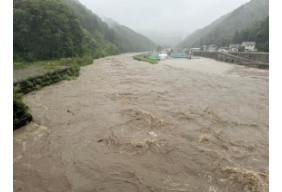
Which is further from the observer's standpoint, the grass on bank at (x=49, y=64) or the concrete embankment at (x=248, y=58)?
the concrete embankment at (x=248, y=58)

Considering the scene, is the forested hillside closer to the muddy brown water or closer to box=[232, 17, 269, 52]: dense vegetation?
the muddy brown water

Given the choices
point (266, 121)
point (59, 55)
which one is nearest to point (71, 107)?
point (266, 121)

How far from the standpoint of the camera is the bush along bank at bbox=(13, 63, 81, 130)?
6266mm

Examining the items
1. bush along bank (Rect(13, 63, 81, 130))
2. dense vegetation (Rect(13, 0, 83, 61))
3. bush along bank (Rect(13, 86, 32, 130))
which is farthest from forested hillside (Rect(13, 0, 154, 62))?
bush along bank (Rect(13, 86, 32, 130))

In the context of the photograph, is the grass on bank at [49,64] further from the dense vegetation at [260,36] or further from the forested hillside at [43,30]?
the dense vegetation at [260,36]

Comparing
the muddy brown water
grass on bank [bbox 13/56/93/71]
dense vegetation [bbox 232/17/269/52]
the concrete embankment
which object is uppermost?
dense vegetation [bbox 232/17/269/52]

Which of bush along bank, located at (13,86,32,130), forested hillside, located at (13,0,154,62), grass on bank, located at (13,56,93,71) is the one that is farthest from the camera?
forested hillside, located at (13,0,154,62)

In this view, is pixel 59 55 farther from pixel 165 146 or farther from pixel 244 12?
pixel 244 12

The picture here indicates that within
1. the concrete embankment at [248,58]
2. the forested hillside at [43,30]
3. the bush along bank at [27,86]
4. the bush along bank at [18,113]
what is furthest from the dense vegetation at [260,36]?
the bush along bank at [18,113]

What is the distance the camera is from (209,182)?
13.3ft

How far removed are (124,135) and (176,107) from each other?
3671 mm

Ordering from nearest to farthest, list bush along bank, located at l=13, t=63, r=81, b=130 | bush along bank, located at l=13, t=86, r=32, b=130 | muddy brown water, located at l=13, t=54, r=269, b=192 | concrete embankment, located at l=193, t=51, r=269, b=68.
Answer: muddy brown water, located at l=13, t=54, r=269, b=192 < bush along bank, located at l=13, t=86, r=32, b=130 < bush along bank, located at l=13, t=63, r=81, b=130 < concrete embankment, located at l=193, t=51, r=269, b=68

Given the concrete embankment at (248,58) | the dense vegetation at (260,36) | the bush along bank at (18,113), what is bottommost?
the bush along bank at (18,113)

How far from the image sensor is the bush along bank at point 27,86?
20.6 feet
